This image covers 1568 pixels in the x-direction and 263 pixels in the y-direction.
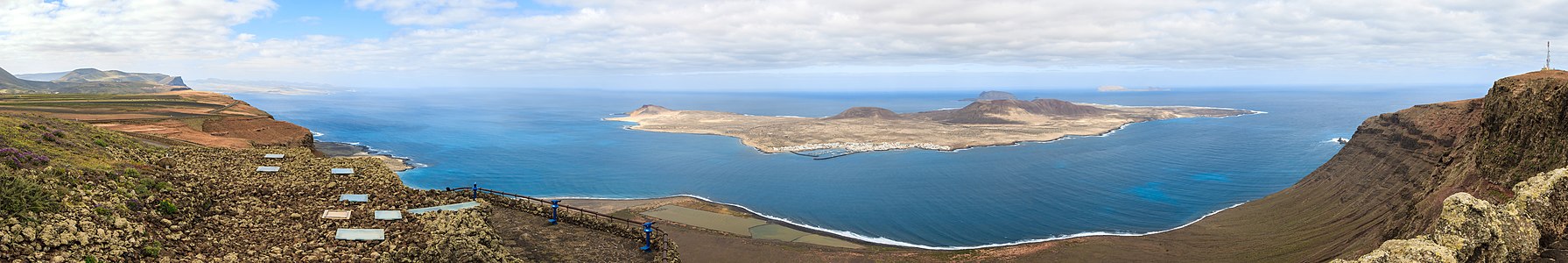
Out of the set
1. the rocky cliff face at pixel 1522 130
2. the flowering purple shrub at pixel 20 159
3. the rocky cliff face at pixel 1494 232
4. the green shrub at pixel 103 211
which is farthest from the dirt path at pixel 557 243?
the rocky cliff face at pixel 1522 130

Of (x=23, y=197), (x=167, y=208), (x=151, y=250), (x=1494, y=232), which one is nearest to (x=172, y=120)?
(x=167, y=208)

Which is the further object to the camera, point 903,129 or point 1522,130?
point 903,129

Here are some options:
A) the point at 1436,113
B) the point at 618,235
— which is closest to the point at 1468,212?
the point at 618,235

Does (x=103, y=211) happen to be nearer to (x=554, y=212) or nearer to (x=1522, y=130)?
(x=554, y=212)

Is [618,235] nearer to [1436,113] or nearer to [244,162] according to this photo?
[244,162]

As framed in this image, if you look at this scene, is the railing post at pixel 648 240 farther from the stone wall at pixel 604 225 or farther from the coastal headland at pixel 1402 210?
the coastal headland at pixel 1402 210

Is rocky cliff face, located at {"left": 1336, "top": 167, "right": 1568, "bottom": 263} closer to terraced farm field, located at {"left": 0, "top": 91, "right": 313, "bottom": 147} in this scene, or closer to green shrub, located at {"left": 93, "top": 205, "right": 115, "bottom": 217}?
green shrub, located at {"left": 93, "top": 205, "right": 115, "bottom": 217}
